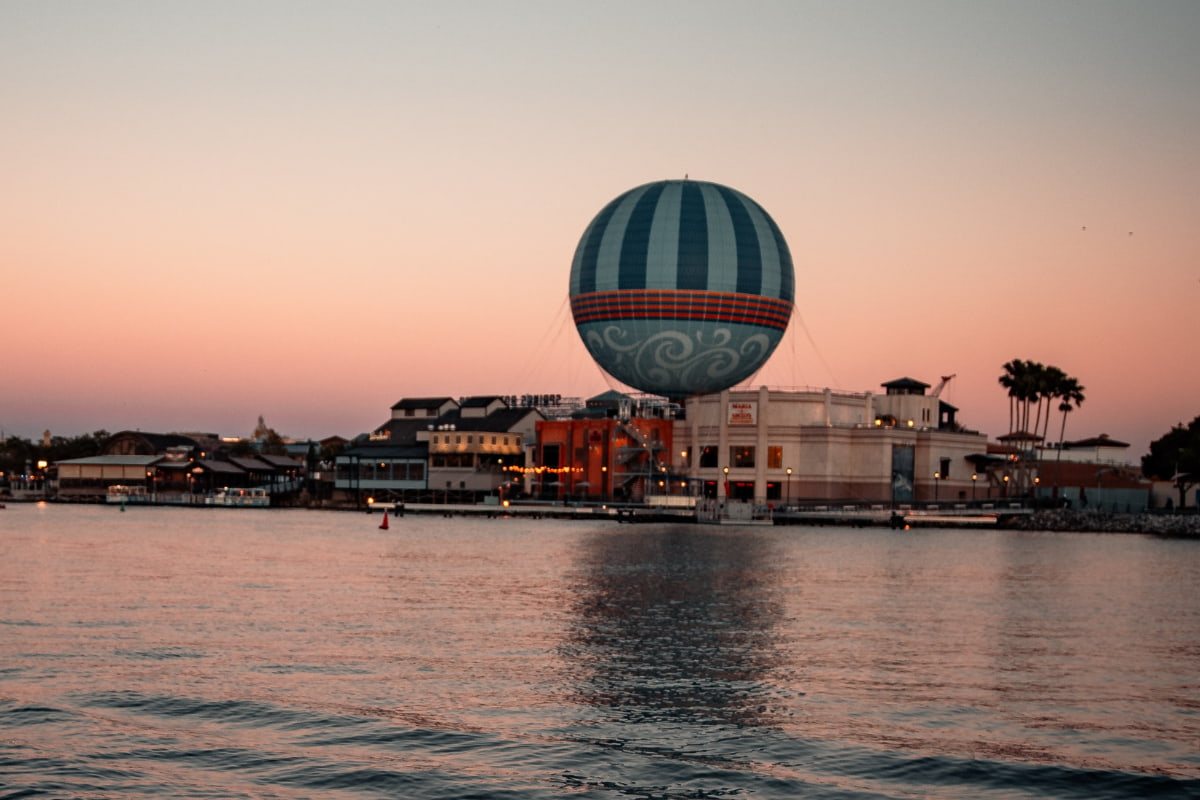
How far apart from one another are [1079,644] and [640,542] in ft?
149

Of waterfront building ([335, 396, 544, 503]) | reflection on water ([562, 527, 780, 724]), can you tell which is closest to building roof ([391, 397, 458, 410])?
waterfront building ([335, 396, 544, 503])

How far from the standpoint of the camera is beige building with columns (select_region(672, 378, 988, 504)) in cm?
11600

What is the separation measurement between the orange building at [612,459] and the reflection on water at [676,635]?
58094 millimetres

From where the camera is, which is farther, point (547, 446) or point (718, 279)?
point (547, 446)

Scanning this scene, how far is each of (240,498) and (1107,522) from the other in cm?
9252

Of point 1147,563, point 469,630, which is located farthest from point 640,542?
point 469,630

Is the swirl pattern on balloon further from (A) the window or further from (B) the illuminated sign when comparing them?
(A) the window

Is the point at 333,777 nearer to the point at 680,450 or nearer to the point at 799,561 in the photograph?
the point at 799,561

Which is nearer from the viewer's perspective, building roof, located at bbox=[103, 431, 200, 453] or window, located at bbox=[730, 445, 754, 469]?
window, located at bbox=[730, 445, 754, 469]

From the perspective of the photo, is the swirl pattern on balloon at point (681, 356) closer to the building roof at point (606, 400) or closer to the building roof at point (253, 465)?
the building roof at point (606, 400)

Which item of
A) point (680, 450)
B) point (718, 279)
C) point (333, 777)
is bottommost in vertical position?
point (333, 777)

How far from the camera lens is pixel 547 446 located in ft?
426

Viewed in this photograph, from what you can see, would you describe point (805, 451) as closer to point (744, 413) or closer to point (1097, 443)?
point (744, 413)

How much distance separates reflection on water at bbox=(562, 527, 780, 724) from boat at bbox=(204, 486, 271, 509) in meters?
94.2
